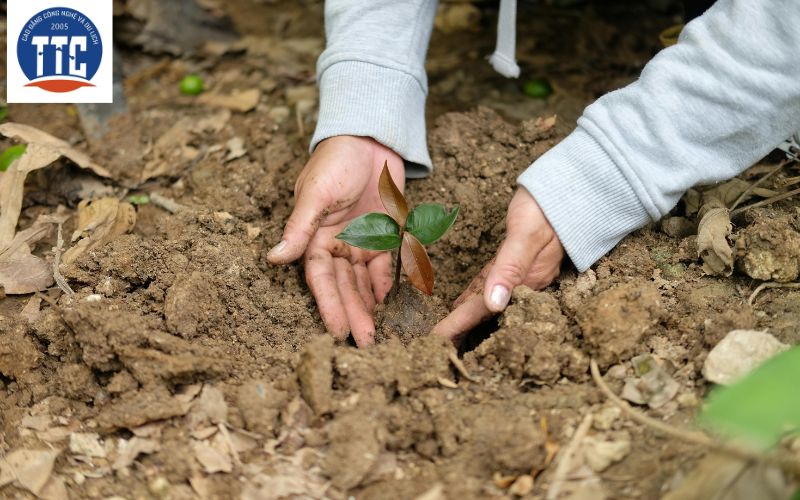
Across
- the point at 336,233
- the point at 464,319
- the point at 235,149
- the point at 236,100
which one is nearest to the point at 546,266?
the point at 464,319

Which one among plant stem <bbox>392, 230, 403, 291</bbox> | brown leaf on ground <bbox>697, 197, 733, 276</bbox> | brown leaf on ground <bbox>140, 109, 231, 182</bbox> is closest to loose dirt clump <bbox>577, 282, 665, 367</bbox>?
brown leaf on ground <bbox>697, 197, 733, 276</bbox>

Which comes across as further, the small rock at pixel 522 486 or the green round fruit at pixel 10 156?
the green round fruit at pixel 10 156

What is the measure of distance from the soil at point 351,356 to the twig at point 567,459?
2 cm

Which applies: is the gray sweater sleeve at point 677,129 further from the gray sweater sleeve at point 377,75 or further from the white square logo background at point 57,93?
the white square logo background at point 57,93

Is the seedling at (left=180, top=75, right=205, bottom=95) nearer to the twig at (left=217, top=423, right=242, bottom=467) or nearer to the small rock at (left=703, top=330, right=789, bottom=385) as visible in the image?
the twig at (left=217, top=423, right=242, bottom=467)

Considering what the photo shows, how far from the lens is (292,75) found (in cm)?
296

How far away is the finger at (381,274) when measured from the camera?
6.78 feet

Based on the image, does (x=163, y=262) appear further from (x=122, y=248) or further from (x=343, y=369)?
(x=343, y=369)

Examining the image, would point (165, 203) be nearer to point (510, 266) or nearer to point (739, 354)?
point (510, 266)

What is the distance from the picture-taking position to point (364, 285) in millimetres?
2078

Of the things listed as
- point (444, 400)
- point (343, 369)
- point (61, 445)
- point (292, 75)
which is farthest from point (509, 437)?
point (292, 75)

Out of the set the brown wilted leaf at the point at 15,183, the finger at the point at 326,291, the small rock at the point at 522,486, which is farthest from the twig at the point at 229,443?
the brown wilted leaf at the point at 15,183

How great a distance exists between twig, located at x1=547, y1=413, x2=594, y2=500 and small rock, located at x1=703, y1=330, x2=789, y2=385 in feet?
0.93

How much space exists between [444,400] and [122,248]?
97cm
